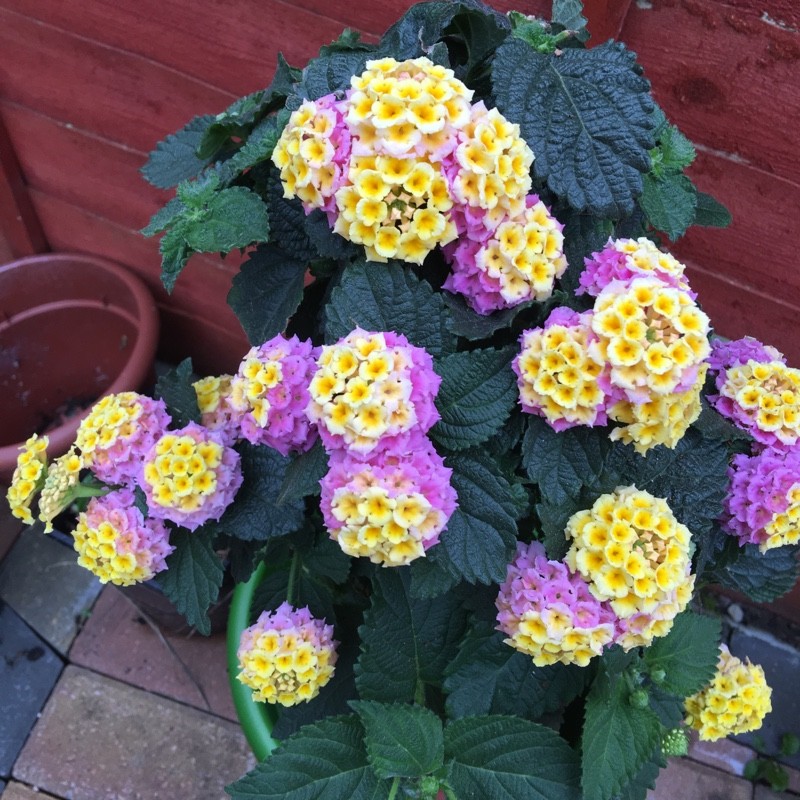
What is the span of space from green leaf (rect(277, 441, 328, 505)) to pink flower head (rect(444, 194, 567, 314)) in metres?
0.25

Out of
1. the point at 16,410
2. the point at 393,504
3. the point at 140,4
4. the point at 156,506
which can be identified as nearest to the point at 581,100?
the point at 393,504

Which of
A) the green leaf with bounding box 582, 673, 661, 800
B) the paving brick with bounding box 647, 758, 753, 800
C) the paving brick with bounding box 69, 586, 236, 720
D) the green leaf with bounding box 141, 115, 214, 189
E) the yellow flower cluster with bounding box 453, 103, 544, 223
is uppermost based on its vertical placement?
the yellow flower cluster with bounding box 453, 103, 544, 223

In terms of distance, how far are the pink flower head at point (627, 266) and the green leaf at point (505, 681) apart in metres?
0.48

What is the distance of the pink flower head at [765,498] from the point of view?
954 millimetres

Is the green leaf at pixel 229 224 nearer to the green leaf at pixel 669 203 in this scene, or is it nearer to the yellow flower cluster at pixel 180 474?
the yellow flower cluster at pixel 180 474

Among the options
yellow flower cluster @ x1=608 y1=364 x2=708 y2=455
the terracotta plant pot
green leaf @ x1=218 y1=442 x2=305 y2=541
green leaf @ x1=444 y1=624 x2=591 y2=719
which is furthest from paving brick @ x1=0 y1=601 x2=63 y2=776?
yellow flower cluster @ x1=608 y1=364 x2=708 y2=455

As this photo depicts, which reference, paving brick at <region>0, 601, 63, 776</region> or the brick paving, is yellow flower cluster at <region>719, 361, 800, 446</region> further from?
paving brick at <region>0, 601, 63, 776</region>

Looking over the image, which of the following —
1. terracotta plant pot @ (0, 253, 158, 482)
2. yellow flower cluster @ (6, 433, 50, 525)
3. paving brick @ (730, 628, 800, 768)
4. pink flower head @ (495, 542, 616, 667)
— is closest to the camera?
pink flower head @ (495, 542, 616, 667)

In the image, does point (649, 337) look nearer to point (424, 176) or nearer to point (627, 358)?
point (627, 358)

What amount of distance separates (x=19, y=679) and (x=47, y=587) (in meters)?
0.24

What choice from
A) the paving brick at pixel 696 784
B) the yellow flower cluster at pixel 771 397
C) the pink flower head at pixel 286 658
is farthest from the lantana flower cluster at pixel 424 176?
the paving brick at pixel 696 784

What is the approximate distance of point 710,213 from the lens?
1.12m

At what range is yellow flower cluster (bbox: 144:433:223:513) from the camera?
0.99 meters

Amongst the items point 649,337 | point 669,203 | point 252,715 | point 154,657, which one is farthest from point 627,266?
point 154,657
